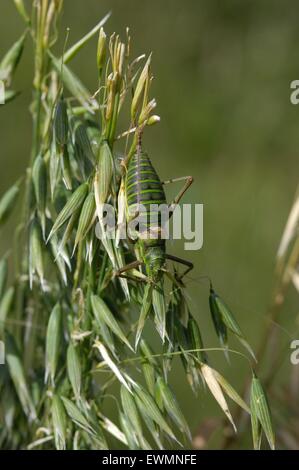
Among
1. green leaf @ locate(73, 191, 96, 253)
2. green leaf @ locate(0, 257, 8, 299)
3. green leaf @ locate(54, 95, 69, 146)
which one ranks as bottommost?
green leaf @ locate(0, 257, 8, 299)

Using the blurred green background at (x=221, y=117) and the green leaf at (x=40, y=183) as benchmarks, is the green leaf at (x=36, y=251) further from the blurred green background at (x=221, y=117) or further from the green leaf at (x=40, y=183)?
the blurred green background at (x=221, y=117)

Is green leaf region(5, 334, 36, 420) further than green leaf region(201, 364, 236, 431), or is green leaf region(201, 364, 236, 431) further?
green leaf region(5, 334, 36, 420)

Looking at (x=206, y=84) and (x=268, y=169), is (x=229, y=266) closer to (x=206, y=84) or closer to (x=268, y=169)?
(x=268, y=169)

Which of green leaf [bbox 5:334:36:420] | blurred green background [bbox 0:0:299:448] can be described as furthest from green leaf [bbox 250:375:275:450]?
blurred green background [bbox 0:0:299:448]

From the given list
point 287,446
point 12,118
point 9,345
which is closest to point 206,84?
point 12,118

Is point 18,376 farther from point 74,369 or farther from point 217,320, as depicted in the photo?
point 217,320

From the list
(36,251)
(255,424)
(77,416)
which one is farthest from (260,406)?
(36,251)

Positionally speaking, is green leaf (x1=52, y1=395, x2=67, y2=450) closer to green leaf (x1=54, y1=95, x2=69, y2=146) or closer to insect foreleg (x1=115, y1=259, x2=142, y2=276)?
insect foreleg (x1=115, y1=259, x2=142, y2=276)
